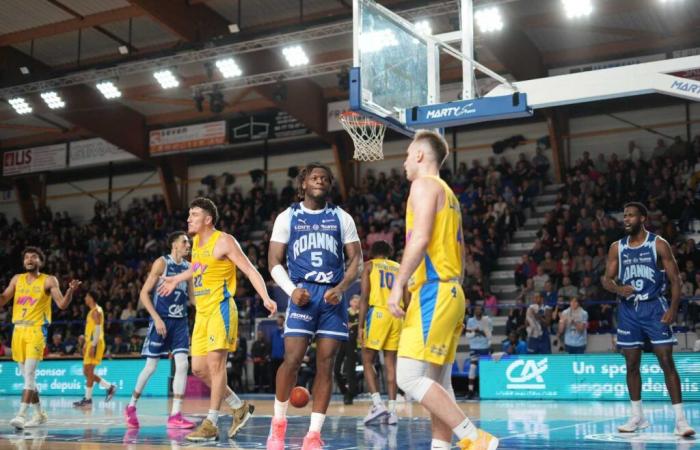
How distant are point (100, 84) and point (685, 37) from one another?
15.8m

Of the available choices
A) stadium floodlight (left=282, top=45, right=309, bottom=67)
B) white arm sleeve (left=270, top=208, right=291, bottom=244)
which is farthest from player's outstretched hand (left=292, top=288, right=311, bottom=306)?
stadium floodlight (left=282, top=45, right=309, bottom=67)

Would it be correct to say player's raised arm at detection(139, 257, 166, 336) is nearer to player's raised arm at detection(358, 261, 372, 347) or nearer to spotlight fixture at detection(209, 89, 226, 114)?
player's raised arm at detection(358, 261, 372, 347)

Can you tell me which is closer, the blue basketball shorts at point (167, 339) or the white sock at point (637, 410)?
the white sock at point (637, 410)

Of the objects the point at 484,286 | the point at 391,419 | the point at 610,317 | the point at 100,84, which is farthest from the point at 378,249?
the point at 100,84

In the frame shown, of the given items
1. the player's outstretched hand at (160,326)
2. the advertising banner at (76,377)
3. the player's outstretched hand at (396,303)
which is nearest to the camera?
the player's outstretched hand at (396,303)

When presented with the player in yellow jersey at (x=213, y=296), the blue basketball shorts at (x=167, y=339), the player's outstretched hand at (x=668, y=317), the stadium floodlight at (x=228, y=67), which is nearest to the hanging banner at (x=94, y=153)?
the stadium floodlight at (x=228, y=67)

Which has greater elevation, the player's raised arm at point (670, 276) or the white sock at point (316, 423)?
the player's raised arm at point (670, 276)

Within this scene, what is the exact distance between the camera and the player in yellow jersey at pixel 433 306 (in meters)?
5.25

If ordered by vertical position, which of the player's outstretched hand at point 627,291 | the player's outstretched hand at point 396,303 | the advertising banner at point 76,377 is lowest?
the advertising banner at point 76,377

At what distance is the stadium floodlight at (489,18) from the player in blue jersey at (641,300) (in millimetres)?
9909

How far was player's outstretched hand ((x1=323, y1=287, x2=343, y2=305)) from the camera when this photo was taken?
23.0ft

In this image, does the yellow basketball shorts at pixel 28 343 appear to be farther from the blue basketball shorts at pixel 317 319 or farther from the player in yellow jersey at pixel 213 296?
the blue basketball shorts at pixel 317 319

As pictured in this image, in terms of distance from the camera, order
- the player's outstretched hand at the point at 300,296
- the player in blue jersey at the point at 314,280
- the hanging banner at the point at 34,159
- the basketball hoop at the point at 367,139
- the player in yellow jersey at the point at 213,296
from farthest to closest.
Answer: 1. the hanging banner at the point at 34,159
2. the basketball hoop at the point at 367,139
3. the player in yellow jersey at the point at 213,296
4. the player in blue jersey at the point at 314,280
5. the player's outstretched hand at the point at 300,296

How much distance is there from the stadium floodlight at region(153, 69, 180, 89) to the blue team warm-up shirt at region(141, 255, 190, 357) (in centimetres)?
1211
